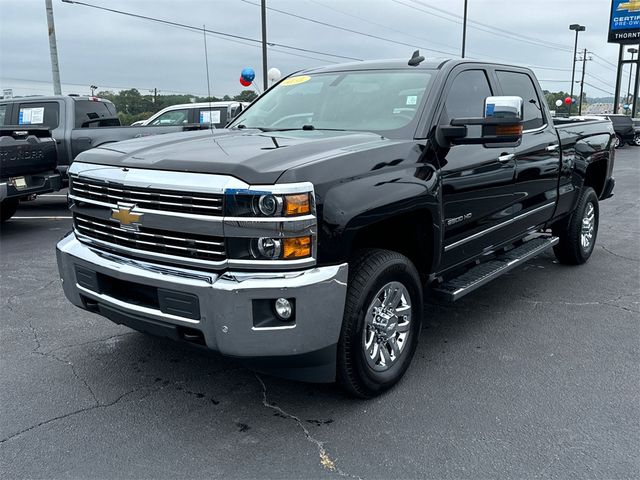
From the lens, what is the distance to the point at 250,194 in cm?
273

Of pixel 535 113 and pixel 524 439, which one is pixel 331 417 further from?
pixel 535 113

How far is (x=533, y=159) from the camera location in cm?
487

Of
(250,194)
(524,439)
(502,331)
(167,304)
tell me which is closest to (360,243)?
(250,194)

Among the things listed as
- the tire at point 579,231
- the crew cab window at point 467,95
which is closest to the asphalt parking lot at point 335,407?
the tire at point 579,231

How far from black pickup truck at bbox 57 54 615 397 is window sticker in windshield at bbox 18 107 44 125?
22.9 feet

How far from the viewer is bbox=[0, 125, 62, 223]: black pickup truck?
755cm

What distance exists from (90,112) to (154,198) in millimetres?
8422

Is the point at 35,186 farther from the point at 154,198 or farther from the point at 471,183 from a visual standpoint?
the point at 471,183

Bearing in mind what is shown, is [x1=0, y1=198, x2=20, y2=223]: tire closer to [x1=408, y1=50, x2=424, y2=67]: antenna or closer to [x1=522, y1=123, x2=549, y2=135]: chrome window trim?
[x1=408, y1=50, x2=424, y2=67]: antenna

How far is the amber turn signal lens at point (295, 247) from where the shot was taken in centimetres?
278

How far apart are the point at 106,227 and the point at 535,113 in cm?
384

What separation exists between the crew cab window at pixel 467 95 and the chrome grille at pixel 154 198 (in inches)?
71.9

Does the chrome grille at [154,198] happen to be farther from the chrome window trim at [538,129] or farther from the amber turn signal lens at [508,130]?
the chrome window trim at [538,129]

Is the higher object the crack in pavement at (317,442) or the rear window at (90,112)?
the rear window at (90,112)
